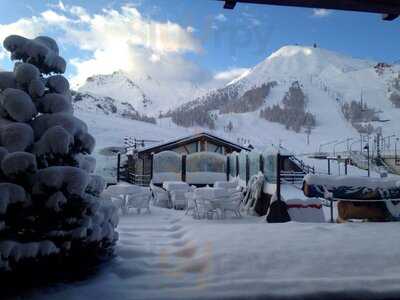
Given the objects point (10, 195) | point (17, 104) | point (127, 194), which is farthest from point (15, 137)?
point (127, 194)

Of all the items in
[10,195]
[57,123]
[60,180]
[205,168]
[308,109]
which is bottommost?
[10,195]

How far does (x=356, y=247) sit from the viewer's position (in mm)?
4566

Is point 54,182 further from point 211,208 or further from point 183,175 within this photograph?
point 183,175

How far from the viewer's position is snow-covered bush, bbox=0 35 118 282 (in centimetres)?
323

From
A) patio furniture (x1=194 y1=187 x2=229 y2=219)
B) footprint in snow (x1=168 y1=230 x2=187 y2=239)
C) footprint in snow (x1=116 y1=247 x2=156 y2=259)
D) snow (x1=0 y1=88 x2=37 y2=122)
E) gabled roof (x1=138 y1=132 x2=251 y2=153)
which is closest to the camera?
snow (x1=0 y1=88 x2=37 y2=122)

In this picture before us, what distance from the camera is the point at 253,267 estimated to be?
12.3 ft

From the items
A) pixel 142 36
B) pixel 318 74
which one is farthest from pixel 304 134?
pixel 142 36

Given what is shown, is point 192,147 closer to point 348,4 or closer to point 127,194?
point 127,194

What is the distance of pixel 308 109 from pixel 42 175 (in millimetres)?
132206

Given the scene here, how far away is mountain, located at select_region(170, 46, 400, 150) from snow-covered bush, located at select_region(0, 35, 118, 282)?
8591 cm

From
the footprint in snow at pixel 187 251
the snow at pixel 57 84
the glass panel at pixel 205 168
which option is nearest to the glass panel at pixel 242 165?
the glass panel at pixel 205 168

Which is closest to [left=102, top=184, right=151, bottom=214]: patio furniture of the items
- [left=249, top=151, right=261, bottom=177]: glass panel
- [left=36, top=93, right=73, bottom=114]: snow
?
[left=249, top=151, right=261, bottom=177]: glass panel

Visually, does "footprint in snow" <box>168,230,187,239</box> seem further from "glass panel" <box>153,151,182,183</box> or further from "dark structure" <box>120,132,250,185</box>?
"dark structure" <box>120,132,250,185</box>

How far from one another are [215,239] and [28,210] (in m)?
2.46
